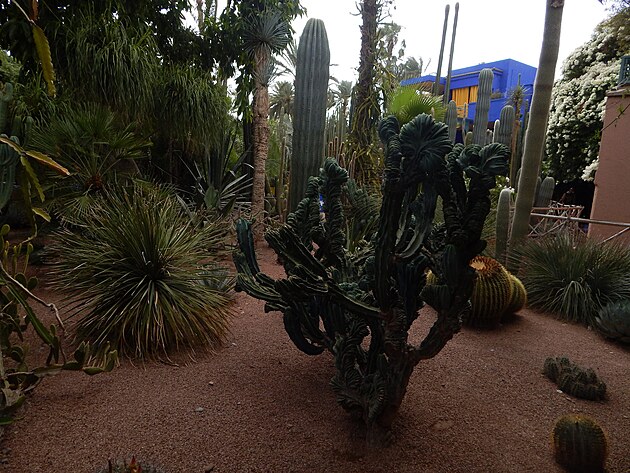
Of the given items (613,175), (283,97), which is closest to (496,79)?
(283,97)

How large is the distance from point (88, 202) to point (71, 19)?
2.55 metres

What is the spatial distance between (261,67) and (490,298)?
5800mm

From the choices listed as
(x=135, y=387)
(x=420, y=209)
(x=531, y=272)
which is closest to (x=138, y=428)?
(x=135, y=387)

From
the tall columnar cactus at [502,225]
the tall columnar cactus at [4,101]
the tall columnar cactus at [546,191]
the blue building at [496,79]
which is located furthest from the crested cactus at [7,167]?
the blue building at [496,79]

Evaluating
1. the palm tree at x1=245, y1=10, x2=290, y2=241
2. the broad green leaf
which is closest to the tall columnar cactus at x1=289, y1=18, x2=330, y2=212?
the palm tree at x1=245, y1=10, x2=290, y2=241

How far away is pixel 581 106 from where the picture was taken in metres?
10.8

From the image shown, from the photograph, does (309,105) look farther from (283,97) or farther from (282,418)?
(283,97)

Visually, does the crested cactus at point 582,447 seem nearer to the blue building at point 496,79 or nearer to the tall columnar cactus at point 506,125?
the tall columnar cactus at point 506,125

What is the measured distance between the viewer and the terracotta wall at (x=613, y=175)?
7.68 metres

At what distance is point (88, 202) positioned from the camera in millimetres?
4648

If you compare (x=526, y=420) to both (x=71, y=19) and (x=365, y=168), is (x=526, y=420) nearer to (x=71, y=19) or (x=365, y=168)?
(x=365, y=168)

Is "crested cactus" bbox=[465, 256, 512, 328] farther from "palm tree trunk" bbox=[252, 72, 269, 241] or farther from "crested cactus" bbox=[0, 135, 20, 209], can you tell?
"palm tree trunk" bbox=[252, 72, 269, 241]

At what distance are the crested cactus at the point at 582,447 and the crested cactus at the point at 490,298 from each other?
1967 millimetres

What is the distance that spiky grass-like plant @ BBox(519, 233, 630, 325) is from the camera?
455 cm
